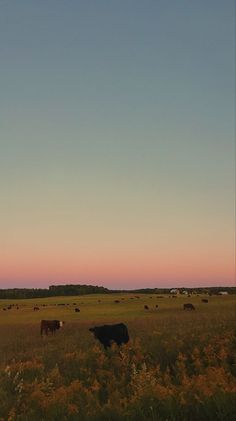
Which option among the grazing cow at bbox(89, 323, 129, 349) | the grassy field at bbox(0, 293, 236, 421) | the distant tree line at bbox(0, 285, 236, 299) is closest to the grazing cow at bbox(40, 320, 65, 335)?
the grassy field at bbox(0, 293, 236, 421)

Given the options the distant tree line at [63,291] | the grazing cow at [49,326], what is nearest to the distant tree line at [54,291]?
the distant tree line at [63,291]

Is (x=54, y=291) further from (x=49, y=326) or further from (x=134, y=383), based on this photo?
(x=134, y=383)

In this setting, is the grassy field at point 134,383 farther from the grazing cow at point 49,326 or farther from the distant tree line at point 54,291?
the distant tree line at point 54,291

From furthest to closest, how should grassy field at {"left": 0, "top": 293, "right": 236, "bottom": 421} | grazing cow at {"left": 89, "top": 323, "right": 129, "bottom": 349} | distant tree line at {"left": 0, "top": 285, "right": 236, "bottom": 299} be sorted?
distant tree line at {"left": 0, "top": 285, "right": 236, "bottom": 299}
grazing cow at {"left": 89, "top": 323, "right": 129, "bottom": 349}
grassy field at {"left": 0, "top": 293, "right": 236, "bottom": 421}

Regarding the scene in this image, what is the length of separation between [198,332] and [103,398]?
379 inches

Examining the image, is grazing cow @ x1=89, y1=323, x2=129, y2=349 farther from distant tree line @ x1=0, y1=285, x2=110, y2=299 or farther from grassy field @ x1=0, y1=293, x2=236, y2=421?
distant tree line @ x1=0, y1=285, x2=110, y2=299

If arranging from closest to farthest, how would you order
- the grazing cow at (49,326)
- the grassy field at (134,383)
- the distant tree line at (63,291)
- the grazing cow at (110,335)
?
the grassy field at (134,383) → the grazing cow at (110,335) → the grazing cow at (49,326) → the distant tree line at (63,291)

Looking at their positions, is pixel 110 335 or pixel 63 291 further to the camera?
pixel 63 291

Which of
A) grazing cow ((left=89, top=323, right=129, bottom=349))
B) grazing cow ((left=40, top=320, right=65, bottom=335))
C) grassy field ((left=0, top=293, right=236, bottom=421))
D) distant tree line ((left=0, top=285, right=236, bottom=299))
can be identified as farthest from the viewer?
distant tree line ((left=0, top=285, right=236, bottom=299))

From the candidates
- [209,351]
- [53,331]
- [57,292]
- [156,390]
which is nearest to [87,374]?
[209,351]

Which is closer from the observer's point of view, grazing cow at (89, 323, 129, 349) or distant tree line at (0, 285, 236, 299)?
grazing cow at (89, 323, 129, 349)

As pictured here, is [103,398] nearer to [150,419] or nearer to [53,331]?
[150,419]

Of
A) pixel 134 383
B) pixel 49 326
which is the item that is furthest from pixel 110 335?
pixel 49 326

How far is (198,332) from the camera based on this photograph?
65.9 feet
